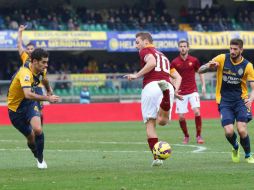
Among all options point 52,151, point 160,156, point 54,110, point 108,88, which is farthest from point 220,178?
point 108,88

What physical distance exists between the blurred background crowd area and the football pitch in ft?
83.7

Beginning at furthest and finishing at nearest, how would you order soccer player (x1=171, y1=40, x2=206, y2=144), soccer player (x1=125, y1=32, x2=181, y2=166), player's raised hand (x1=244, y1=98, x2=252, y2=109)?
1. soccer player (x1=171, y1=40, x2=206, y2=144)
2. player's raised hand (x1=244, y1=98, x2=252, y2=109)
3. soccer player (x1=125, y1=32, x2=181, y2=166)

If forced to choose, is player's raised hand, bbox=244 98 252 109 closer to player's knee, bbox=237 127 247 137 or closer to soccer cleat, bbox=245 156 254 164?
player's knee, bbox=237 127 247 137

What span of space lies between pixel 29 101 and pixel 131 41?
34238 mm

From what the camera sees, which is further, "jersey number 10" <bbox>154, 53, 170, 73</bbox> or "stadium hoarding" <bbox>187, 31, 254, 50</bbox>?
"stadium hoarding" <bbox>187, 31, 254, 50</bbox>

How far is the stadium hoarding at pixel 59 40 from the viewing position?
144 ft

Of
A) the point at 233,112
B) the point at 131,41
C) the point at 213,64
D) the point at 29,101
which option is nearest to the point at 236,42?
the point at 213,64

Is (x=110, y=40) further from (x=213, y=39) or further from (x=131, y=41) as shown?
(x=213, y=39)

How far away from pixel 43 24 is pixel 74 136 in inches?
906

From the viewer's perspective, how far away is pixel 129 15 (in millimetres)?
51000

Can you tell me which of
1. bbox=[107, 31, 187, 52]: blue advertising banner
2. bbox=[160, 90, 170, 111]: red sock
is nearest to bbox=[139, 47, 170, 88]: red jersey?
bbox=[160, 90, 170, 111]: red sock

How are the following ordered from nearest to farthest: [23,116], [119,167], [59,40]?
1. [119,167]
2. [23,116]
3. [59,40]

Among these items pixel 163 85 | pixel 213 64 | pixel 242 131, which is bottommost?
pixel 242 131

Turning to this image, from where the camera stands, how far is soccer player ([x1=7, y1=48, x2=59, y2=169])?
13344 mm
